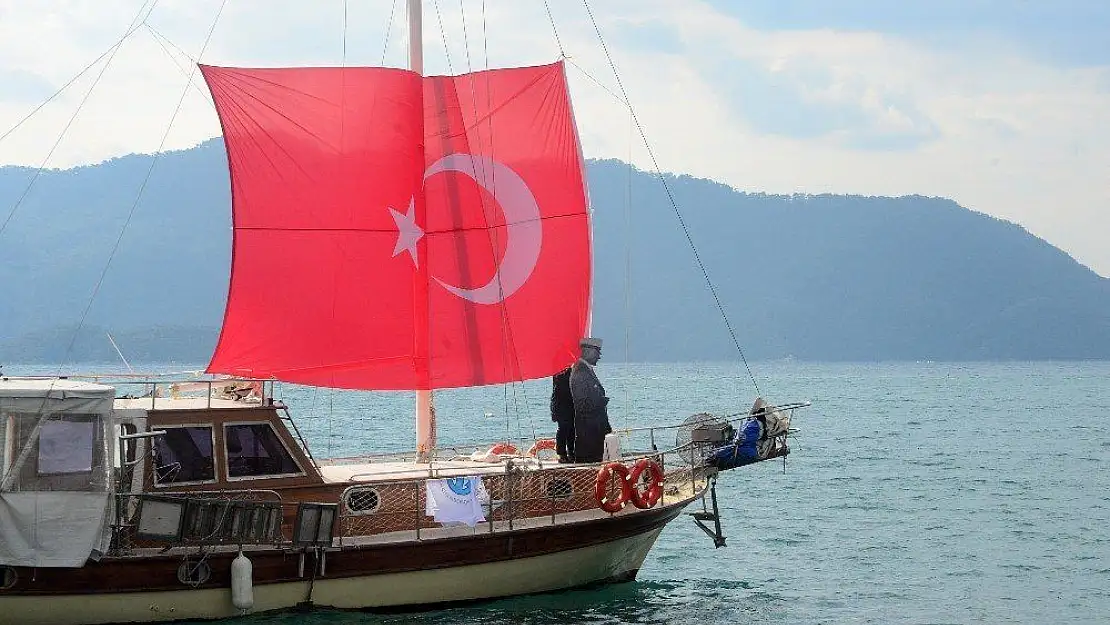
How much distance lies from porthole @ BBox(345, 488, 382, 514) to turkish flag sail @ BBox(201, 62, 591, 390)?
2668 mm

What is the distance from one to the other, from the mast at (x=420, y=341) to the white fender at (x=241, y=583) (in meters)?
4.03

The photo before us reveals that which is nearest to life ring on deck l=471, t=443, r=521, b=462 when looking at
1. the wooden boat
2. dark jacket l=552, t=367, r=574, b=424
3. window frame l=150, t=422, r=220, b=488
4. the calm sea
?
the wooden boat

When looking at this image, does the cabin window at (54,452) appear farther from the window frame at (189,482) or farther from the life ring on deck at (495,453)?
the life ring on deck at (495,453)

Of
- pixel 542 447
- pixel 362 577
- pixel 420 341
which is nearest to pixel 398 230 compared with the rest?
pixel 420 341

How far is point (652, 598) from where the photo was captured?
2258cm

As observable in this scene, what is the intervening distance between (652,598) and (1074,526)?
1560cm

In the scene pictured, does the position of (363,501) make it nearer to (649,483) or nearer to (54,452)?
(54,452)

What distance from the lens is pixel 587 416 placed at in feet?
70.6

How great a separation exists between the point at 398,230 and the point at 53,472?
6633 mm

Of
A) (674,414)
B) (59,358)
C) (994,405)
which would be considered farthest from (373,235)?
(59,358)

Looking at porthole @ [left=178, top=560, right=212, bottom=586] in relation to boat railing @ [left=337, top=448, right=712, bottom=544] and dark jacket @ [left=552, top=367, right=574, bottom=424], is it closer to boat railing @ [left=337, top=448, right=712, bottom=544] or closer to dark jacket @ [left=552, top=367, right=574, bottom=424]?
boat railing @ [left=337, top=448, right=712, bottom=544]

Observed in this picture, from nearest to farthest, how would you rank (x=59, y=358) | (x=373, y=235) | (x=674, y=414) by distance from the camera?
1. (x=373, y=235)
2. (x=674, y=414)
3. (x=59, y=358)

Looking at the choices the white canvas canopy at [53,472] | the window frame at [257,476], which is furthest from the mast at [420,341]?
the white canvas canopy at [53,472]

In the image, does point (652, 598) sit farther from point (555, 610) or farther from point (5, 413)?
point (5, 413)
